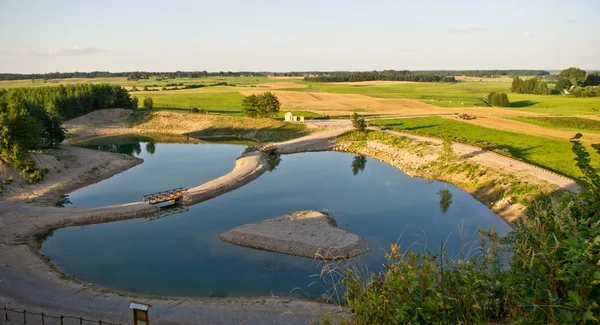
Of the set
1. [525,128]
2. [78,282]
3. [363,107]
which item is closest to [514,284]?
[78,282]

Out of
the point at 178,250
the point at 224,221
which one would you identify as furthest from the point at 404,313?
the point at 224,221

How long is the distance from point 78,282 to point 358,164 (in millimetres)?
34589

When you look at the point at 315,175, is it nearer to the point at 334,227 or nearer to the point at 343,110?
the point at 334,227

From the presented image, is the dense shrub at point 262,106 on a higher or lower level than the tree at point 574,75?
lower

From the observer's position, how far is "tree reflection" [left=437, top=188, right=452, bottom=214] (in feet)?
108

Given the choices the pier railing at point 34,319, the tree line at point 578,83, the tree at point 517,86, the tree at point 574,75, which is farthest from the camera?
the tree at point 574,75

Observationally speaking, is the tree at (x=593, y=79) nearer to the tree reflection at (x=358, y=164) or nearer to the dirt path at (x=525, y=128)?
the dirt path at (x=525, y=128)

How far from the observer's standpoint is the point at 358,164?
→ 49.8m

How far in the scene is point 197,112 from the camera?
81.9 metres

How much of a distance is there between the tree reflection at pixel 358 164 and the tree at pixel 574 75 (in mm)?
117914

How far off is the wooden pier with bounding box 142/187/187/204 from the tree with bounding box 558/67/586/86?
472 feet

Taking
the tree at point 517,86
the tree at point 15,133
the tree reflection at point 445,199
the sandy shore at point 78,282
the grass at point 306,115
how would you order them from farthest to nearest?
1. the tree at point 517,86
2. the grass at point 306,115
3. the tree at point 15,133
4. the tree reflection at point 445,199
5. the sandy shore at point 78,282

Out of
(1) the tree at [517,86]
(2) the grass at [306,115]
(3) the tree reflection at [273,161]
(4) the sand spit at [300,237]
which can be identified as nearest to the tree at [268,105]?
(2) the grass at [306,115]

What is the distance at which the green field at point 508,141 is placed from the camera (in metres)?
40.4
